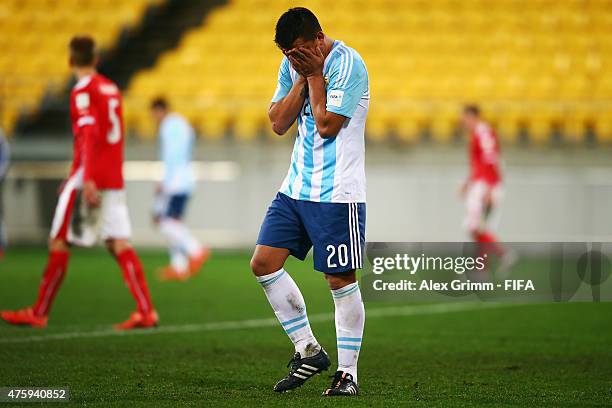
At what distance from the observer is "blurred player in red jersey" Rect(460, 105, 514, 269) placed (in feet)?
47.9

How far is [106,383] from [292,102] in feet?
6.09

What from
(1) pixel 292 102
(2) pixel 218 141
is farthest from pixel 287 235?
(2) pixel 218 141

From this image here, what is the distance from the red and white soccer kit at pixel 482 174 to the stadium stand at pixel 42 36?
8430 mm

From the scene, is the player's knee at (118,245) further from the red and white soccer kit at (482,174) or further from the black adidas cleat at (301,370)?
the red and white soccer kit at (482,174)

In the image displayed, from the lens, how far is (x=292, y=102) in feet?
18.9

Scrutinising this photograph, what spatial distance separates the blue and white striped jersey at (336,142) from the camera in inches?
222

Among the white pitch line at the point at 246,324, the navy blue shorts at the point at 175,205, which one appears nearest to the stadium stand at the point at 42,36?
the navy blue shorts at the point at 175,205

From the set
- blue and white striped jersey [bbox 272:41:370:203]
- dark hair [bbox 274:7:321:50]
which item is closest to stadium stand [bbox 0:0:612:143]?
blue and white striped jersey [bbox 272:41:370:203]

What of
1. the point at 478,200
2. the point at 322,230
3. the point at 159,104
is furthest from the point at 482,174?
the point at 322,230

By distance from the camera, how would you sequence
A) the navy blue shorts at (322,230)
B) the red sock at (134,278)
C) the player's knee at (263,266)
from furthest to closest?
the red sock at (134,278) → the player's knee at (263,266) → the navy blue shorts at (322,230)

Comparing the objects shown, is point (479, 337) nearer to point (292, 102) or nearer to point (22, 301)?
point (292, 102)

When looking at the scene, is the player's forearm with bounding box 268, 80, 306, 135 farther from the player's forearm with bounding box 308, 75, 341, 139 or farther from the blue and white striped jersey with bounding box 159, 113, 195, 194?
the blue and white striped jersey with bounding box 159, 113, 195, 194

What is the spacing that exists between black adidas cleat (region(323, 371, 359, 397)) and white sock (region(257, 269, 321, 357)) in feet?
0.73

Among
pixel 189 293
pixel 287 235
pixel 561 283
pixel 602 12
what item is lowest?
pixel 189 293
